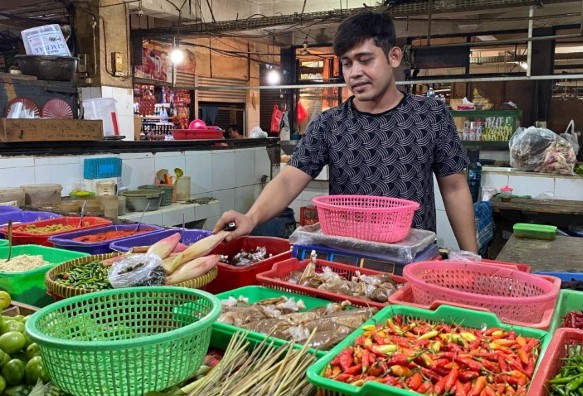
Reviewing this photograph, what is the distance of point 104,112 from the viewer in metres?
5.13

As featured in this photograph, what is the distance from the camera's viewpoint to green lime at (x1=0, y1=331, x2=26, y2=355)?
A: 1252 mm

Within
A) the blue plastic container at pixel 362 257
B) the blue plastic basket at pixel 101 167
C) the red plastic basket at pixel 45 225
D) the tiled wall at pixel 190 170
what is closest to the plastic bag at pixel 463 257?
the blue plastic container at pixel 362 257

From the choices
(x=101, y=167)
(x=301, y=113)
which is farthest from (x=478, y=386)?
(x=301, y=113)

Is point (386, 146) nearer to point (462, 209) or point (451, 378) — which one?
point (462, 209)

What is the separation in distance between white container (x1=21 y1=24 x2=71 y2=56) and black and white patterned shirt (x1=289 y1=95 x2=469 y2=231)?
10.2 feet

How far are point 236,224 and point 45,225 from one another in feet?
4.29

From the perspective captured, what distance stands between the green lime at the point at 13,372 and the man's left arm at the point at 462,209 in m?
2.01

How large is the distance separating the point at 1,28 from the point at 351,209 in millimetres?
11193

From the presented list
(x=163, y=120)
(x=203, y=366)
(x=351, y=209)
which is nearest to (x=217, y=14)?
(x=163, y=120)

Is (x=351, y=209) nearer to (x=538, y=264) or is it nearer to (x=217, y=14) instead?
(x=538, y=264)

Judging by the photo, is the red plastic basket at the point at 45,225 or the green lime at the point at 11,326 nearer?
the green lime at the point at 11,326

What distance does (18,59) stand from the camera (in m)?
4.38

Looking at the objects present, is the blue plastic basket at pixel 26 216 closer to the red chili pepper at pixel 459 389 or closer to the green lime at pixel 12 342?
the green lime at pixel 12 342

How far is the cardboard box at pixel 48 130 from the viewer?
387 centimetres
